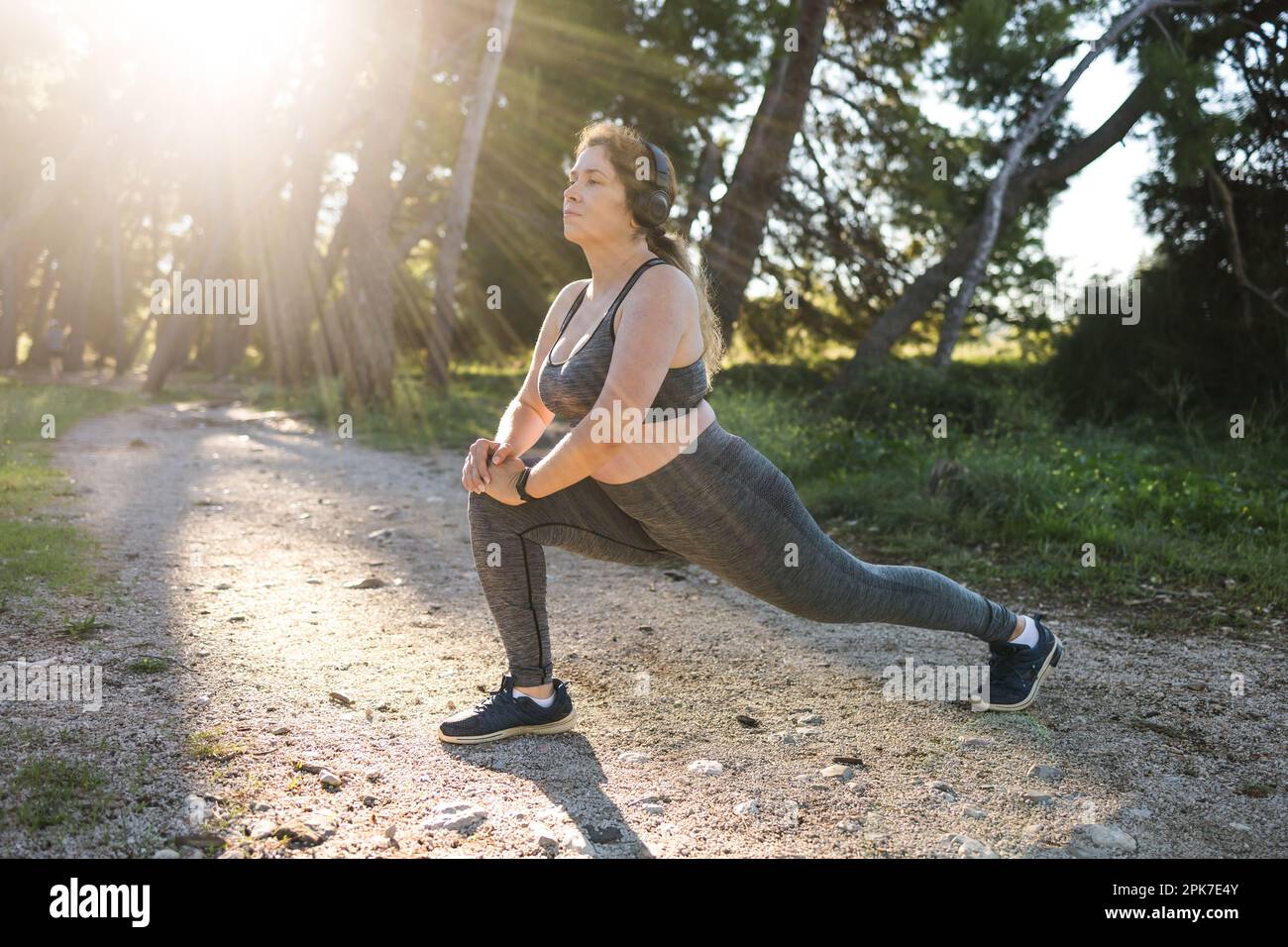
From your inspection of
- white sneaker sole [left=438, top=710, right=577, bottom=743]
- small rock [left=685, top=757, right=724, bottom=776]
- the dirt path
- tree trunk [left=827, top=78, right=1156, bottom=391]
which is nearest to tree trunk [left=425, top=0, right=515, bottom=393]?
tree trunk [left=827, top=78, right=1156, bottom=391]

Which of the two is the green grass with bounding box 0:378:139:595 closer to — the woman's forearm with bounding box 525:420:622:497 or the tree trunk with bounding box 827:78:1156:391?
the woman's forearm with bounding box 525:420:622:497

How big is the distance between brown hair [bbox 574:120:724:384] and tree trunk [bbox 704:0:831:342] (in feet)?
33.2

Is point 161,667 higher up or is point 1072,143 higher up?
point 1072,143

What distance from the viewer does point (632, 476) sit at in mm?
3012

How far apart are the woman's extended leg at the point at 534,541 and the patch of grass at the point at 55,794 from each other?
4.05 ft

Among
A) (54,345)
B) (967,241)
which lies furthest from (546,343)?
(54,345)

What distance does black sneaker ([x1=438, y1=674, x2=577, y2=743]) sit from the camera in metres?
3.37

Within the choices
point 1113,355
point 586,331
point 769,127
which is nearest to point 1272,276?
point 1113,355

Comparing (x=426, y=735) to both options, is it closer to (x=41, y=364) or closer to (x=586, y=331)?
(x=586, y=331)

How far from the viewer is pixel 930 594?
3.42 m
